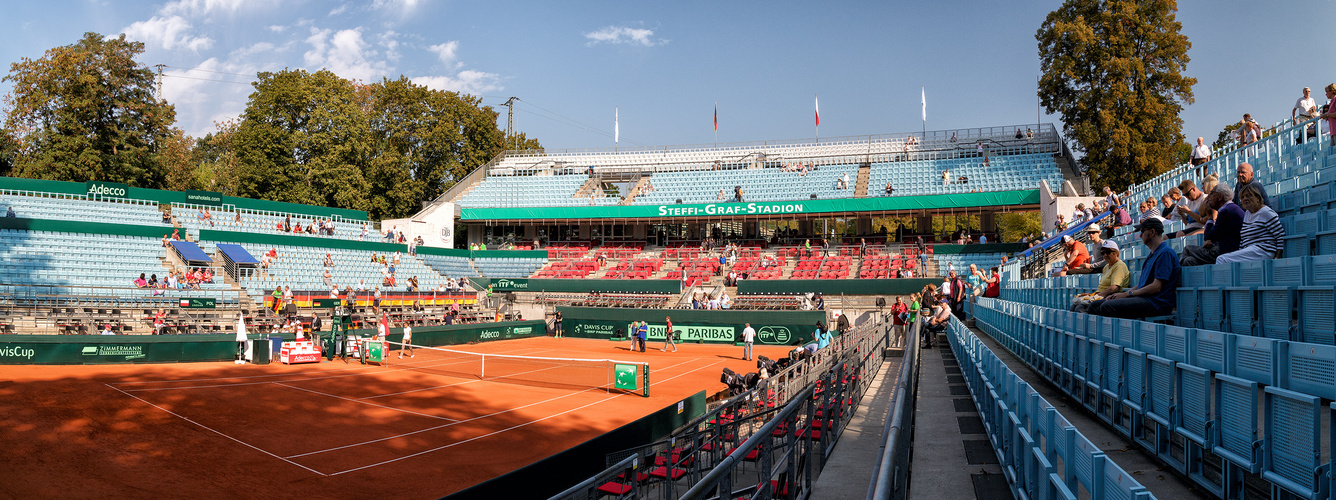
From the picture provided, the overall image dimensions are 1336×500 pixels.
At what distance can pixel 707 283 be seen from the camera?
41312 millimetres

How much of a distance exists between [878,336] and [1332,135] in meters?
8.18

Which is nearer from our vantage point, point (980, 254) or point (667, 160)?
point (980, 254)

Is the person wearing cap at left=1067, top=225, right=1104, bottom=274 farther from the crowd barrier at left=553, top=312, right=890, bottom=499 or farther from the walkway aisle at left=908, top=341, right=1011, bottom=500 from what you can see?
the crowd barrier at left=553, top=312, right=890, bottom=499

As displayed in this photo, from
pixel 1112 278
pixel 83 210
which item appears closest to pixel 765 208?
pixel 83 210

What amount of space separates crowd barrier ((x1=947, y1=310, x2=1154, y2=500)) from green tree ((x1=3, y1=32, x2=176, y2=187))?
5435 cm

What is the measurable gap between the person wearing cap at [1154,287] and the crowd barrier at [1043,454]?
1.33 m

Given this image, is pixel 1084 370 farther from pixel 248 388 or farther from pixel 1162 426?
pixel 248 388

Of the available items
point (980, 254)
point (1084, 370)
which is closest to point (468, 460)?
point (1084, 370)

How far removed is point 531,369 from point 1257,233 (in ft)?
70.0

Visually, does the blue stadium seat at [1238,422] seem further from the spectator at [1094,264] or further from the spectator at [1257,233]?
the spectator at [1094,264]

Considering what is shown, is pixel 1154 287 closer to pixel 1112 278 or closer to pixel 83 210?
pixel 1112 278

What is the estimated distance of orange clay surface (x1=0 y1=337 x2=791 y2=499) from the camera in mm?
11430

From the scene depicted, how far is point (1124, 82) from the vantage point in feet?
117

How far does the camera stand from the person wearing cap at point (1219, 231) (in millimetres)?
7234
